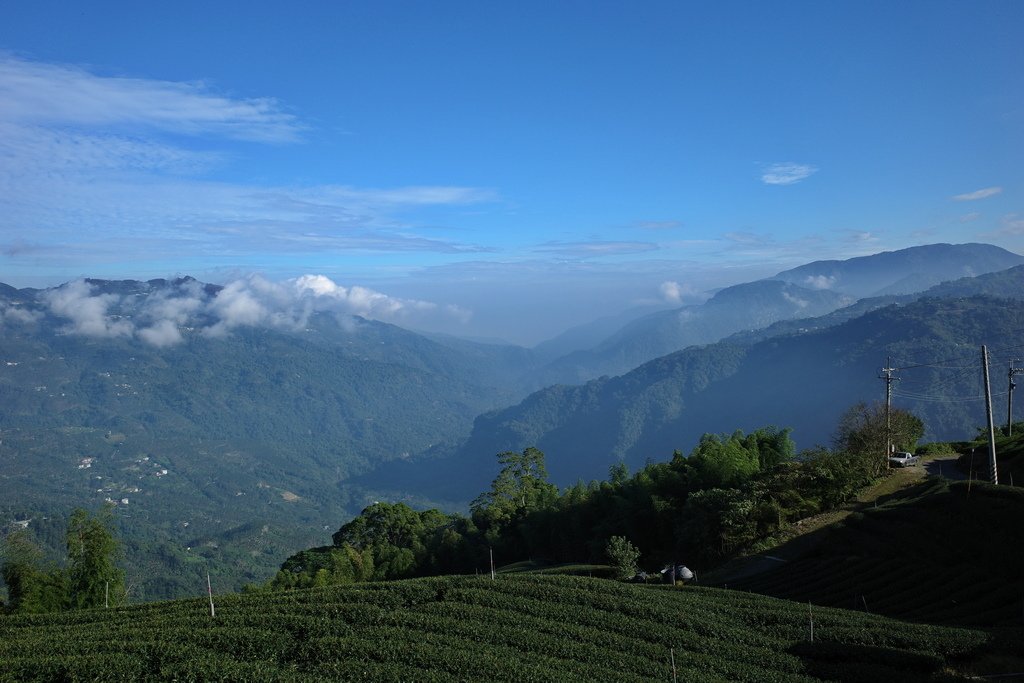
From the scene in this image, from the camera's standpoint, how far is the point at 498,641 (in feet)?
69.7

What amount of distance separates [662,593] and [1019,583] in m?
14.1

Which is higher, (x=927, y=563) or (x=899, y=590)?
(x=927, y=563)

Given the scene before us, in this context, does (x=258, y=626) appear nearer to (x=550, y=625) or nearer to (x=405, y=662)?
(x=405, y=662)

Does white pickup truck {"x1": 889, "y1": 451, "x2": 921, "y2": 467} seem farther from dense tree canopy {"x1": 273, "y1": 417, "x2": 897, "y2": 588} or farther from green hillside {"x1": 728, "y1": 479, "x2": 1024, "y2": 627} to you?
green hillside {"x1": 728, "y1": 479, "x2": 1024, "y2": 627}

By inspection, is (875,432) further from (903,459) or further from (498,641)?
(498,641)

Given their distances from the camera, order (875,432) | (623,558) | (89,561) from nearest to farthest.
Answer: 1. (623,558)
2. (89,561)
3. (875,432)

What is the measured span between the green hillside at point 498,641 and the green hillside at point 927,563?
135 inches

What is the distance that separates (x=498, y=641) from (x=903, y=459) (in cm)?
4201

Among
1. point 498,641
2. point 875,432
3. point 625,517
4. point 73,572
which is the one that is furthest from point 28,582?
point 875,432

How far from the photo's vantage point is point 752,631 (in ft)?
74.1

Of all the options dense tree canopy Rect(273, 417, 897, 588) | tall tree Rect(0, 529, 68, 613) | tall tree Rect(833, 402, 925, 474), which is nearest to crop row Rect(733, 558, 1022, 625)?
dense tree canopy Rect(273, 417, 897, 588)

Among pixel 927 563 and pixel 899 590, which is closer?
pixel 899 590

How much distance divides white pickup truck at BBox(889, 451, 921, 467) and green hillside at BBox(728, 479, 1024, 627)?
1351 centimetres

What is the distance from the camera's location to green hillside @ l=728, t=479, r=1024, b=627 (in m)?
24.5
